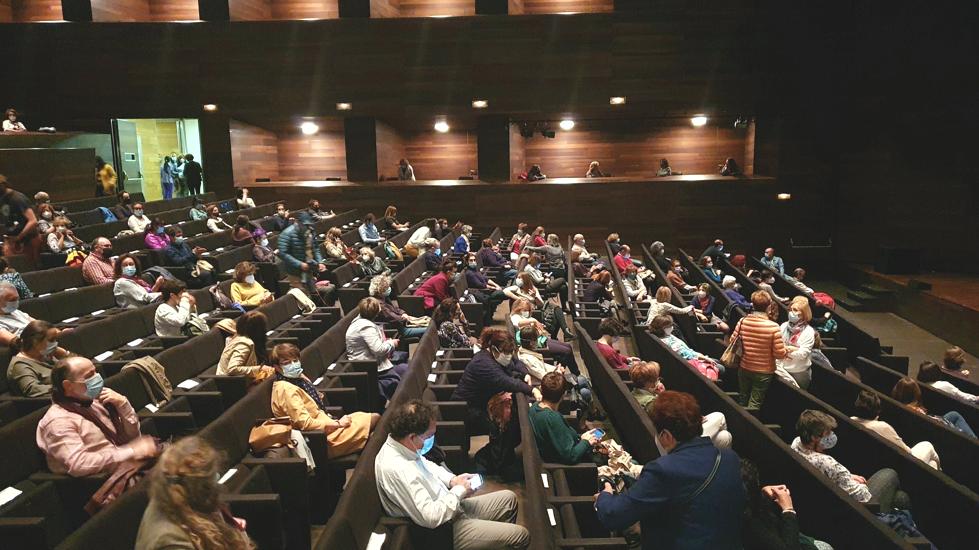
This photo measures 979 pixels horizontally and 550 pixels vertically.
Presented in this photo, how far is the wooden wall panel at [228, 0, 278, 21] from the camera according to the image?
12.8m

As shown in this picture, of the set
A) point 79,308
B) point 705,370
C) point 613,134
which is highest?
point 613,134

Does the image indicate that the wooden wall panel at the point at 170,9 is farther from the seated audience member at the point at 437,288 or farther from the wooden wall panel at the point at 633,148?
the seated audience member at the point at 437,288

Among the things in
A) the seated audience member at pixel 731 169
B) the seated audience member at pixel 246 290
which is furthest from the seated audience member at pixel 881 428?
the seated audience member at pixel 731 169

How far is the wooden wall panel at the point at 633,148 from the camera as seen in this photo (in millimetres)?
15414

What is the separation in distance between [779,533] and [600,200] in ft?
36.5

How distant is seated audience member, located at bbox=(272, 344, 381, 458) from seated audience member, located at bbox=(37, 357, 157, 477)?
71 cm

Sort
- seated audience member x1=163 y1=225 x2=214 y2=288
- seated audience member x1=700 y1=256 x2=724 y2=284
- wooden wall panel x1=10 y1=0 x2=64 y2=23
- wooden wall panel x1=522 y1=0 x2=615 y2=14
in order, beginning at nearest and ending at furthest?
seated audience member x1=163 y1=225 x2=214 y2=288, seated audience member x1=700 y1=256 x2=724 y2=284, wooden wall panel x1=10 y1=0 x2=64 y2=23, wooden wall panel x1=522 y1=0 x2=615 y2=14

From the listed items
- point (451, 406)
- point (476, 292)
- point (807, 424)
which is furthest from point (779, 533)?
point (476, 292)

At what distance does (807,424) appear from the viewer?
338cm

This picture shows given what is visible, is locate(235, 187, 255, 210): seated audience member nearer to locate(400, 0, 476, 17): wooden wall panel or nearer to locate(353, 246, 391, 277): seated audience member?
locate(353, 246, 391, 277): seated audience member

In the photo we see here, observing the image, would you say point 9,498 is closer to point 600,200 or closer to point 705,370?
point 705,370

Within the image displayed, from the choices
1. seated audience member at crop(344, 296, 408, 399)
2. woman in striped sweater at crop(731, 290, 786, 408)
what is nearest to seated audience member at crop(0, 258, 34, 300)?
seated audience member at crop(344, 296, 408, 399)

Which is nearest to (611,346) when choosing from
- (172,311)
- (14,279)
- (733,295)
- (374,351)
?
(374,351)

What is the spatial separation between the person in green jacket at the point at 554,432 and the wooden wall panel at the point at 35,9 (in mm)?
15493
